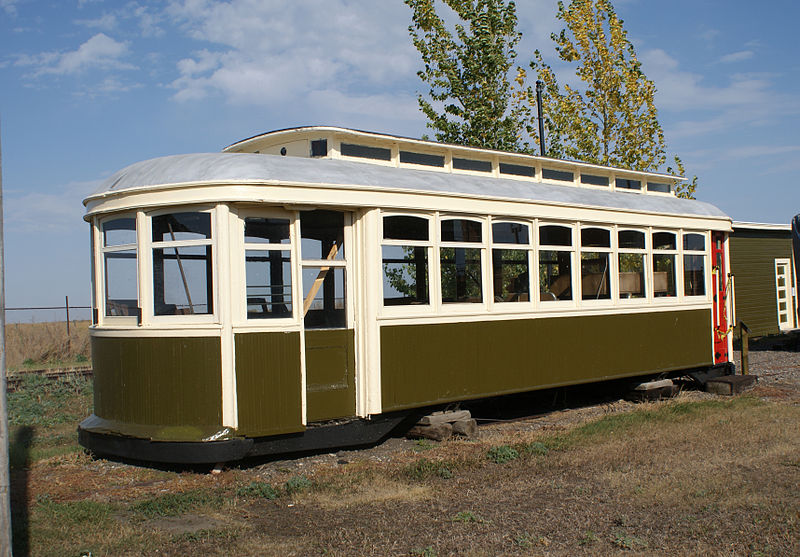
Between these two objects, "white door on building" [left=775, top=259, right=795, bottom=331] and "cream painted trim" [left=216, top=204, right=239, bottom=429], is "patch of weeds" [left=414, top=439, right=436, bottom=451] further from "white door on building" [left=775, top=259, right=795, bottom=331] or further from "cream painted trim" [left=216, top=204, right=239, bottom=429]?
"white door on building" [left=775, top=259, right=795, bottom=331]

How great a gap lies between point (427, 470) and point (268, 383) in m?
1.71

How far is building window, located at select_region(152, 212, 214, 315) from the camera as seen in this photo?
741 cm

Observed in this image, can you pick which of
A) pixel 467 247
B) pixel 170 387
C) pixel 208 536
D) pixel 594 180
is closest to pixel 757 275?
pixel 594 180

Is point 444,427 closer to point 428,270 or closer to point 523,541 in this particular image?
point 428,270

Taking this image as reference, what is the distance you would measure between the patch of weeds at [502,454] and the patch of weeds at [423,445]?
0.75 m

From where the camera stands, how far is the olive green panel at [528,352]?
841cm

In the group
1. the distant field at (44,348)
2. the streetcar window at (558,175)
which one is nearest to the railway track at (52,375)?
the distant field at (44,348)

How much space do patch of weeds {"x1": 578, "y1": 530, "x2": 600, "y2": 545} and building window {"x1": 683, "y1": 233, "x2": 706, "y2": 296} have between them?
7712 millimetres

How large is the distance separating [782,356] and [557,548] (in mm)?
14522

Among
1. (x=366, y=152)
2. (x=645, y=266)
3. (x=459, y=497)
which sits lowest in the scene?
(x=459, y=497)

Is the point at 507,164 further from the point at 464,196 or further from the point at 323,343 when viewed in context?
the point at 323,343

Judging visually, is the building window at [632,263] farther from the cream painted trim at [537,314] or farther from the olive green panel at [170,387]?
the olive green panel at [170,387]

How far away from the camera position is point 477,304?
9.16 meters

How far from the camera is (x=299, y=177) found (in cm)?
772
